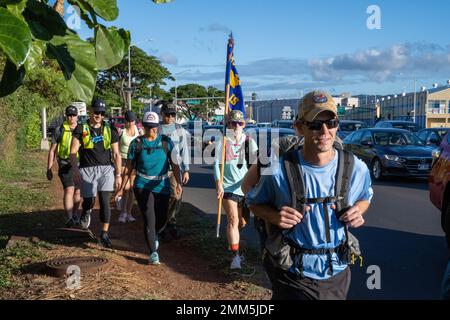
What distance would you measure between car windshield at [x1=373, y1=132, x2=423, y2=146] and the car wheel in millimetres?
807

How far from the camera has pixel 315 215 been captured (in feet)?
9.53

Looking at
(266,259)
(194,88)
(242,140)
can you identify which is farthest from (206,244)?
(194,88)

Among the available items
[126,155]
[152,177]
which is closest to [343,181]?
[152,177]

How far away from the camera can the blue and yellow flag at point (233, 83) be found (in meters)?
7.78

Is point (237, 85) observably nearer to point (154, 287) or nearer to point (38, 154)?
point (154, 287)

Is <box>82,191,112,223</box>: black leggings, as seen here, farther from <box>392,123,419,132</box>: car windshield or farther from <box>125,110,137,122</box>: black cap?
Answer: <box>392,123,419,132</box>: car windshield

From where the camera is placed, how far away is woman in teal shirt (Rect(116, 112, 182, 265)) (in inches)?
241

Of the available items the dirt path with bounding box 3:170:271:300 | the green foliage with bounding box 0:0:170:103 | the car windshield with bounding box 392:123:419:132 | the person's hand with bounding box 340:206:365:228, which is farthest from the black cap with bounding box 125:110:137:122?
the car windshield with bounding box 392:123:419:132

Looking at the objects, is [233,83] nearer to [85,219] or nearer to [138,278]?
[85,219]

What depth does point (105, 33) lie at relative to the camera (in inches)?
78.4

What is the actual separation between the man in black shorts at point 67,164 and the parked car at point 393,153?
9.35 meters

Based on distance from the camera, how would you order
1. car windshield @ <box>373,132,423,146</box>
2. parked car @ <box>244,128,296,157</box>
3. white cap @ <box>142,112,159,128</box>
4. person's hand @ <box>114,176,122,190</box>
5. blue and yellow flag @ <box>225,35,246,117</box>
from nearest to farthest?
parked car @ <box>244,128,296,157</box> < white cap @ <box>142,112,159,128</box> < person's hand @ <box>114,176,122,190</box> < blue and yellow flag @ <box>225,35,246,117</box> < car windshield @ <box>373,132,423,146</box>

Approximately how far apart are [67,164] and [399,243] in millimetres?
4946

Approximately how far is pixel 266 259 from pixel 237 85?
16.4 feet
